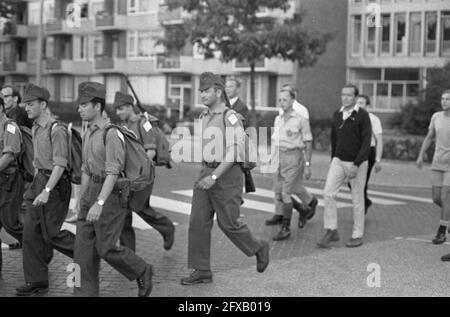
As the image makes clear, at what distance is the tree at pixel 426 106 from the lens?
27.3 metres

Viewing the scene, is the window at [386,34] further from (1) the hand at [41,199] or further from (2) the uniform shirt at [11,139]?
(1) the hand at [41,199]

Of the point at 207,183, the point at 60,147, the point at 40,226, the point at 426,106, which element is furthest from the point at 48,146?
the point at 426,106

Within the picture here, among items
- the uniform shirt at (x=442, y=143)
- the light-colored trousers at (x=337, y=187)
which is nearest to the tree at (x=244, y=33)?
the uniform shirt at (x=442, y=143)

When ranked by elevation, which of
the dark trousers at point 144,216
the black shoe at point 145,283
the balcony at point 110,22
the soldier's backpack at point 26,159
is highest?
the balcony at point 110,22

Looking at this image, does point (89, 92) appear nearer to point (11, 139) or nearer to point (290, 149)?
point (11, 139)

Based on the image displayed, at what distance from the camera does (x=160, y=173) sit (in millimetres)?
17422

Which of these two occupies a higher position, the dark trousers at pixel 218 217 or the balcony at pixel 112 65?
the balcony at pixel 112 65

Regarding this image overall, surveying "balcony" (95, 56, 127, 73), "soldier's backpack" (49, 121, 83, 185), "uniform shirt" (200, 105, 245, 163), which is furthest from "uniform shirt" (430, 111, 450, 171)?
"balcony" (95, 56, 127, 73)

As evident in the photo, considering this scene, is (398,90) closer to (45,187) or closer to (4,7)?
(4,7)

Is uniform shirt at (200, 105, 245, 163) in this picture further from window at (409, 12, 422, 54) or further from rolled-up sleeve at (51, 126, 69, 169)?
window at (409, 12, 422, 54)

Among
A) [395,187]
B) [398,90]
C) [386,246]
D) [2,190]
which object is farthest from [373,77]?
[2,190]

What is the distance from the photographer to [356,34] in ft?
132

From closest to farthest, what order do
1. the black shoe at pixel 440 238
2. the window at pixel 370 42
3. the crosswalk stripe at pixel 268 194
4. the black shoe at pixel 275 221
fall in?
1. the black shoe at pixel 440 238
2. the black shoe at pixel 275 221
3. the crosswalk stripe at pixel 268 194
4. the window at pixel 370 42

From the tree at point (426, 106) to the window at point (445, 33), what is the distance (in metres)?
7.46
